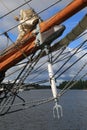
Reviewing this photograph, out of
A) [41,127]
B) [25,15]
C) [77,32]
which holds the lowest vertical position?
[41,127]

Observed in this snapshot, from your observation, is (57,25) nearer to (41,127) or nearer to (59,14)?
(59,14)

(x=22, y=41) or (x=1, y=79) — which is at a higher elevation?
(x=22, y=41)

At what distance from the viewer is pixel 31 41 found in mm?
15227

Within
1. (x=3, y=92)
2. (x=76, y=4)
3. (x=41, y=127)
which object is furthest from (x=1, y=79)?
(x=41, y=127)

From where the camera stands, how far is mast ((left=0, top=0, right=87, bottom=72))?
13.6 meters

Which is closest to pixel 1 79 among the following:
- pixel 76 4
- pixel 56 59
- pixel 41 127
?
pixel 56 59

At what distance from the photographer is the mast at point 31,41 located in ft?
44.6

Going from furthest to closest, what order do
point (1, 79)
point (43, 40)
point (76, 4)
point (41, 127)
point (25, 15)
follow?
point (41, 127), point (1, 79), point (25, 15), point (43, 40), point (76, 4)

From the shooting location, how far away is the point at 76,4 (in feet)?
44.4

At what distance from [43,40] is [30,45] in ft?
2.28

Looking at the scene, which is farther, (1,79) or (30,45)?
(1,79)

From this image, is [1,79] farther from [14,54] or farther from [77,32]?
[77,32]

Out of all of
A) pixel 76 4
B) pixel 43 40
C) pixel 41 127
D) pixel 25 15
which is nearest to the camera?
pixel 76 4

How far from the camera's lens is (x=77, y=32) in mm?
14852
